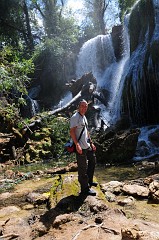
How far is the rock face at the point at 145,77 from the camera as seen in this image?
16.1m

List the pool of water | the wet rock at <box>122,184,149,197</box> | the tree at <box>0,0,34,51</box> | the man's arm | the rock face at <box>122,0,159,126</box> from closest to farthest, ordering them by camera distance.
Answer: the man's arm
the wet rock at <box>122,184,149,197</box>
the pool of water
the rock face at <box>122,0,159,126</box>
the tree at <box>0,0,34,51</box>

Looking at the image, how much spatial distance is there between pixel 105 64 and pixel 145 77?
13.0m

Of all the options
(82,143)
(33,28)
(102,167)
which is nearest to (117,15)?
(33,28)

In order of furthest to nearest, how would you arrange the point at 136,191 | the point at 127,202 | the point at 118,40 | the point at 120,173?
1. the point at 118,40
2. the point at 120,173
3. the point at 136,191
4. the point at 127,202

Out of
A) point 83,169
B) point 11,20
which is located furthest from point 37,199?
point 11,20

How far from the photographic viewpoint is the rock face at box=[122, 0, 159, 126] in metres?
16.1

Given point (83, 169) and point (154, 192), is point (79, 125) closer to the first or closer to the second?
point (83, 169)

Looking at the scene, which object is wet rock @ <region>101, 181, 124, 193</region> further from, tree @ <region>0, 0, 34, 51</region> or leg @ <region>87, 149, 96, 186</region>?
tree @ <region>0, 0, 34, 51</region>

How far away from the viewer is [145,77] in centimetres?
1631

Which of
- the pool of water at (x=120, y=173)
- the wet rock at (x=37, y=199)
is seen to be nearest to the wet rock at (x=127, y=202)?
the wet rock at (x=37, y=199)

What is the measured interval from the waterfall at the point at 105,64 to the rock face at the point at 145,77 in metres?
3.22

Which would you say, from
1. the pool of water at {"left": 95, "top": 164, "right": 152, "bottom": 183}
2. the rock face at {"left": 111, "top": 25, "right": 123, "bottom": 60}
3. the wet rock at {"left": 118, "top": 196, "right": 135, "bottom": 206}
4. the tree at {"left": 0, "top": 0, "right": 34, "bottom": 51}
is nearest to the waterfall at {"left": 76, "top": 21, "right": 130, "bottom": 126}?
the rock face at {"left": 111, "top": 25, "right": 123, "bottom": 60}

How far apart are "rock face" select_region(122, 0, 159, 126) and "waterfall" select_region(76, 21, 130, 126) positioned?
3216mm

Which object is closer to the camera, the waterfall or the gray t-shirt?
the gray t-shirt
